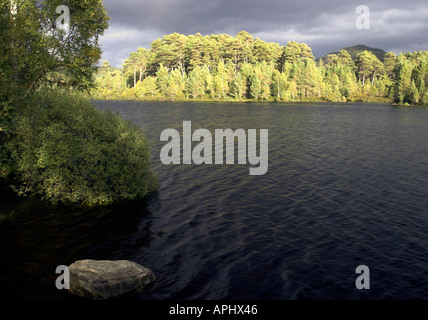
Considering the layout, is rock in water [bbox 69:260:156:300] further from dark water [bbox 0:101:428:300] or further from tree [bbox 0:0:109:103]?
tree [bbox 0:0:109:103]

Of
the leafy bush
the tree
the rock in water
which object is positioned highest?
the tree

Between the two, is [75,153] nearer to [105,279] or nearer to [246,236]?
[105,279]

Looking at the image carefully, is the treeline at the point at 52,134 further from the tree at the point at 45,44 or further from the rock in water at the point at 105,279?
the rock in water at the point at 105,279

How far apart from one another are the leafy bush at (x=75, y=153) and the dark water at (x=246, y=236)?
133 centimetres

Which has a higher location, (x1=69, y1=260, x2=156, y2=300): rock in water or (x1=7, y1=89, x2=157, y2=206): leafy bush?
(x1=7, y1=89, x2=157, y2=206): leafy bush

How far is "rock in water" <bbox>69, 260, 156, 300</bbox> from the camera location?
13.1 meters

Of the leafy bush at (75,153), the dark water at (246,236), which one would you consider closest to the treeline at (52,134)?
the leafy bush at (75,153)

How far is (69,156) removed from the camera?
2227cm

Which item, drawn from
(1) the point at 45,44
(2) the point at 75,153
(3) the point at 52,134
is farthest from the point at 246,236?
(1) the point at 45,44

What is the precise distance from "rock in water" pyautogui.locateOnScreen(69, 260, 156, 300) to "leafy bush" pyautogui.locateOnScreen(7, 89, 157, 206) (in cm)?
943

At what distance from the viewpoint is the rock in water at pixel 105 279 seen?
516 inches

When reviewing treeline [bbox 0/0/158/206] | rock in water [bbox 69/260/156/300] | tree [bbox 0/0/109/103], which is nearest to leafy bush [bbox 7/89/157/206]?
treeline [bbox 0/0/158/206]

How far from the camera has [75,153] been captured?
887 inches
